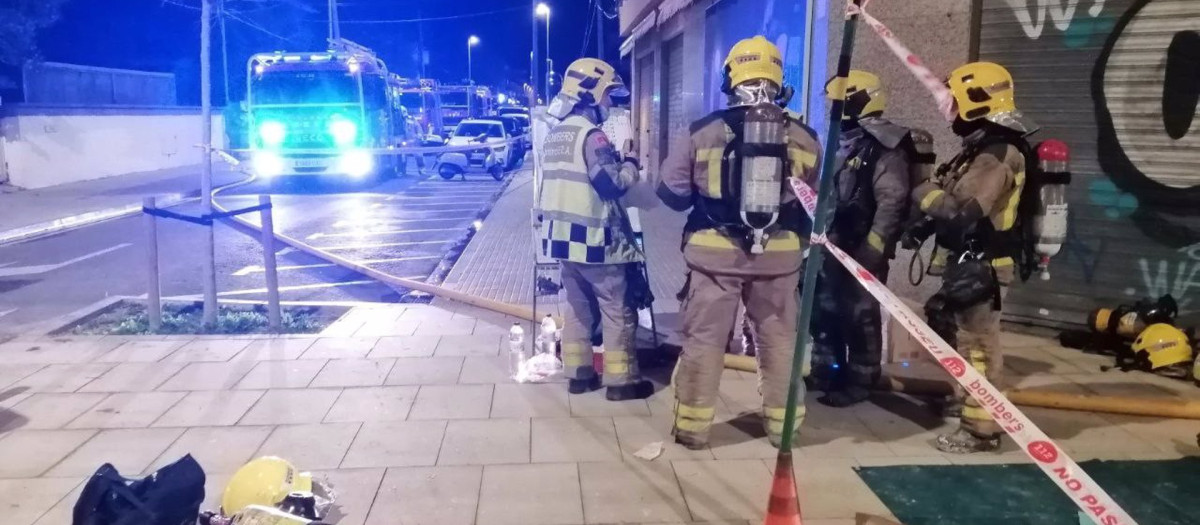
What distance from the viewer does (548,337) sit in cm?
601

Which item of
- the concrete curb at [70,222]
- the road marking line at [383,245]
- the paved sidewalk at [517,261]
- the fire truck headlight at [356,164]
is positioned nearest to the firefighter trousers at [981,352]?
the paved sidewalk at [517,261]

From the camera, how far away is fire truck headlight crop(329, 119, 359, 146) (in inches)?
784

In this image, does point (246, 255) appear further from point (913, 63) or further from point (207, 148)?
point (913, 63)

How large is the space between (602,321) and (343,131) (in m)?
16.5

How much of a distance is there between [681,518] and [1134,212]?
15.8ft

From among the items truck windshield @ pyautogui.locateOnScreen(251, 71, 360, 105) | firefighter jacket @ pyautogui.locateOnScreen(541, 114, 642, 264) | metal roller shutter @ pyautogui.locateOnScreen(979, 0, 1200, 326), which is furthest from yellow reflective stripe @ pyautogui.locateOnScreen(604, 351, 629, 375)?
truck windshield @ pyautogui.locateOnScreen(251, 71, 360, 105)

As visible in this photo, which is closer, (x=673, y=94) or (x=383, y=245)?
(x=383, y=245)

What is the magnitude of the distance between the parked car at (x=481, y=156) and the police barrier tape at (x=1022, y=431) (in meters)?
20.1

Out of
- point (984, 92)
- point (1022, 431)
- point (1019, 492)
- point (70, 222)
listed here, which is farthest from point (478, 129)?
point (1022, 431)

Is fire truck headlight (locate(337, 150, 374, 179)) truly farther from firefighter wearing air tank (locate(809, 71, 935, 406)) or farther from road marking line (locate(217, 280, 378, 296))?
firefighter wearing air tank (locate(809, 71, 935, 406))

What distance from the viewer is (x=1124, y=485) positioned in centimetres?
393

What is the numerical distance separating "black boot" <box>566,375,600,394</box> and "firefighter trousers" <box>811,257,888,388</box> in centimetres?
143

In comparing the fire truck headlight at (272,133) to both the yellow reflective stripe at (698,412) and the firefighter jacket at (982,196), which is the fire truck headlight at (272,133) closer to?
the yellow reflective stripe at (698,412)

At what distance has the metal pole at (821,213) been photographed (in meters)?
2.62
